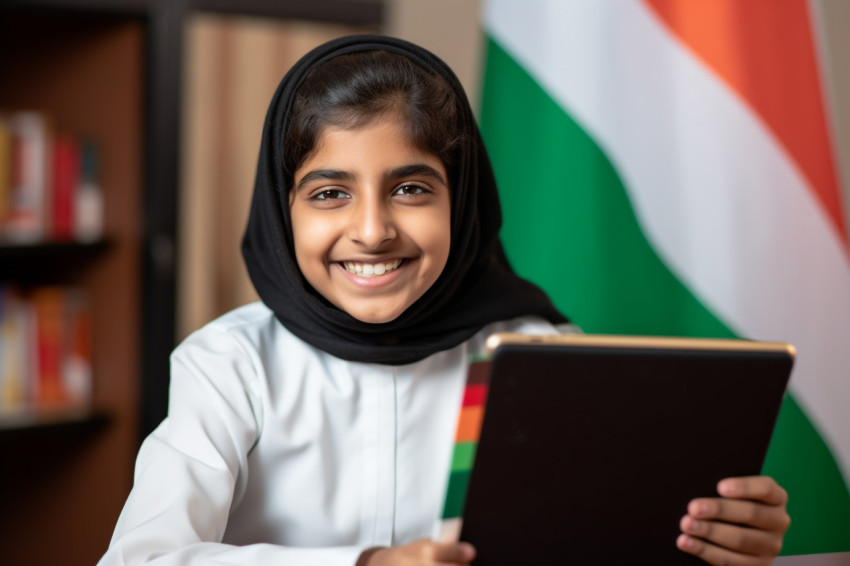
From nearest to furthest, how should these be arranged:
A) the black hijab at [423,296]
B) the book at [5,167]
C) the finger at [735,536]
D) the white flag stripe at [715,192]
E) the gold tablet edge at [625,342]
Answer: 1. the gold tablet edge at [625,342]
2. the finger at [735,536]
3. the black hijab at [423,296]
4. the white flag stripe at [715,192]
5. the book at [5,167]

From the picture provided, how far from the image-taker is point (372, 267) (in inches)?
40.0

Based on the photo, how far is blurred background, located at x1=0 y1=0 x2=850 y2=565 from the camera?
6.96 ft

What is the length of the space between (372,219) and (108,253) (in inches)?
56.4

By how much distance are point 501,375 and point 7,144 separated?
1.72 meters

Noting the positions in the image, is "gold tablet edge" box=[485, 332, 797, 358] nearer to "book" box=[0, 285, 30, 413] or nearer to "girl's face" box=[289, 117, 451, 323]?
"girl's face" box=[289, 117, 451, 323]

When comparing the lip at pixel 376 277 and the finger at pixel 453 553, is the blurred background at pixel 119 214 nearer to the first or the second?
the lip at pixel 376 277

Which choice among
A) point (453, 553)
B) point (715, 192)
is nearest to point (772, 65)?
point (715, 192)

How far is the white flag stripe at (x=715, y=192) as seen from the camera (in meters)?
1.62

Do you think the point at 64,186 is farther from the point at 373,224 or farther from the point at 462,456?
the point at 462,456

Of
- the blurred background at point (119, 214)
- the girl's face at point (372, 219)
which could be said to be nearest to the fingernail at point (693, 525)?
the girl's face at point (372, 219)

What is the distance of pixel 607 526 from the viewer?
2.50ft

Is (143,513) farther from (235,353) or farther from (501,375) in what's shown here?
(501,375)

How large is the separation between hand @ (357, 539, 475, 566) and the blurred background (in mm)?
1560

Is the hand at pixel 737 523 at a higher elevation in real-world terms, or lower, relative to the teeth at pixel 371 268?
lower
